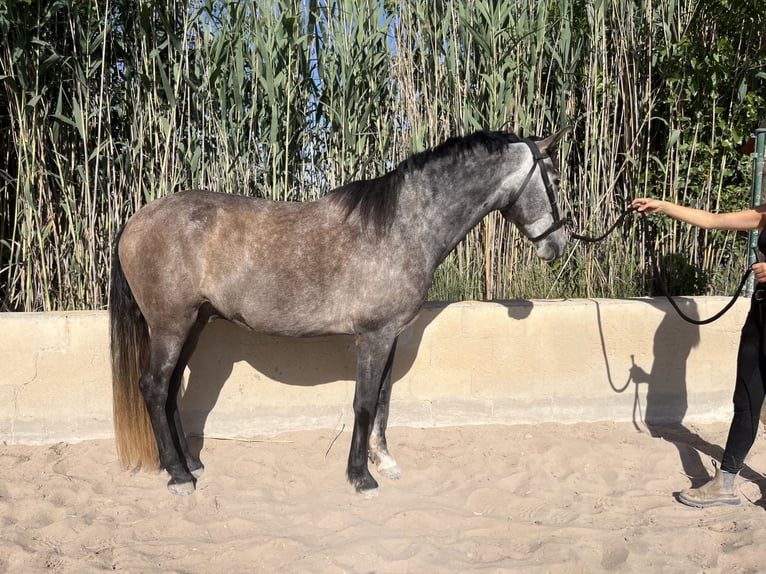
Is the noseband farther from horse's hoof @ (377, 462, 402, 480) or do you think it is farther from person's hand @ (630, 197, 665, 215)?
horse's hoof @ (377, 462, 402, 480)

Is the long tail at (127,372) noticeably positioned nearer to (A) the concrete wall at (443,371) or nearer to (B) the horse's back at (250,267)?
(B) the horse's back at (250,267)

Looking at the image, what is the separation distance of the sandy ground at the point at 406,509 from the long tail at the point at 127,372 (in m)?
0.15

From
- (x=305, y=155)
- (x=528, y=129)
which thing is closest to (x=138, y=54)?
(x=305, y=155)

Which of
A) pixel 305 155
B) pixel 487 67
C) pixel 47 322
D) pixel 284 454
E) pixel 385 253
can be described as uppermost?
pixel 487 67

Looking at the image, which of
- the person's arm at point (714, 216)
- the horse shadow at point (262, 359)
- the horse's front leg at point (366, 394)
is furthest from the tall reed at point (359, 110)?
the person's arm at point (714, 216)

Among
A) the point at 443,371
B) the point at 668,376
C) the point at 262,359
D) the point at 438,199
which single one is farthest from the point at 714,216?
the point at 262,359

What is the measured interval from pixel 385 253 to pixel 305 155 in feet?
5.35

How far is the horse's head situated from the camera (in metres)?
2.79

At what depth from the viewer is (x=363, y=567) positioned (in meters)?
2.21

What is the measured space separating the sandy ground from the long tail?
0.49 feet

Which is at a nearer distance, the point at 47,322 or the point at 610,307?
the point at 47,322

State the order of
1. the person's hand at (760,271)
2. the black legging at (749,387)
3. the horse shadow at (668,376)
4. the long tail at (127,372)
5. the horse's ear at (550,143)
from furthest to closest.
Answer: the horse shadow at (668,376) → the long tail at (127,372) → the horse's ear at (550,143) → the black legging at (749,387) → the person's hand at (760,271)

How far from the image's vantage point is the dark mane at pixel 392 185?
2816mm

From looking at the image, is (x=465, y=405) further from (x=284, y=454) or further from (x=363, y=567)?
(x=363, y=567)
